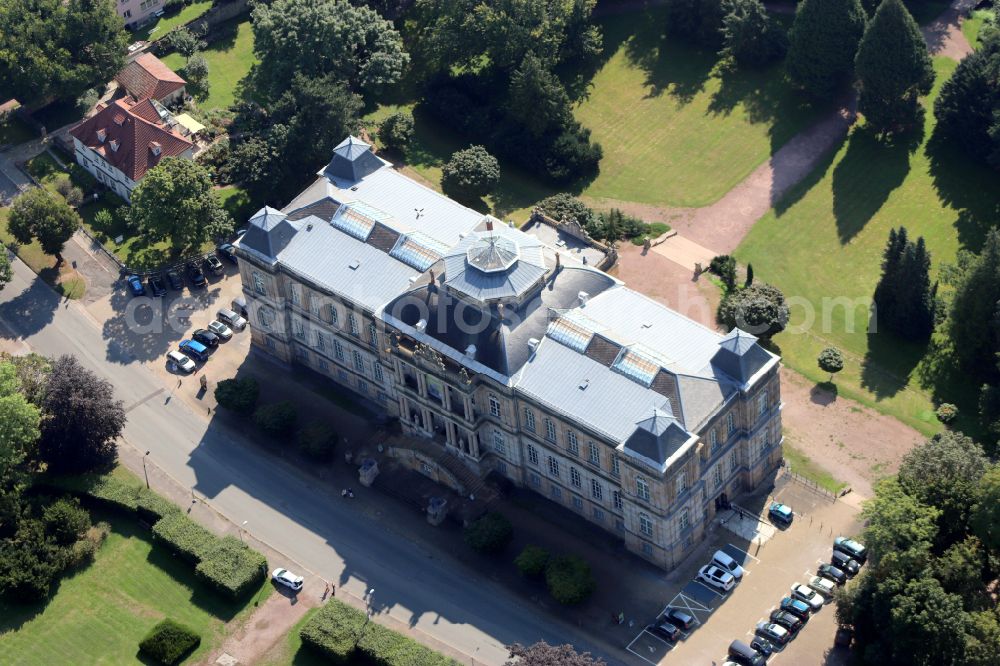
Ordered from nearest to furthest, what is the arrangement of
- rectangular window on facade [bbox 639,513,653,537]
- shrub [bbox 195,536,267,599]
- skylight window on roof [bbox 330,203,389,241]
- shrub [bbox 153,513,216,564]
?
rectangular window on facade [bbox 639,513,653,537]
shrub [bbox 195,536,267,599]
shrub [bbox 153,513,216,564]
skylight window on roof [bbox 330,203,389,241]

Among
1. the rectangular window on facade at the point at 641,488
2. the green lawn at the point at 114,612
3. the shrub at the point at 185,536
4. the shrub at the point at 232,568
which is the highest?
the rectangular window on facade at the point at 641,488

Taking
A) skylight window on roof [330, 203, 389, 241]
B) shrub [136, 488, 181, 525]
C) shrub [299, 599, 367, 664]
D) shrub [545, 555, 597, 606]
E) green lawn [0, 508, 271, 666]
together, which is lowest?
green lawn [0, 508, 271, 666]

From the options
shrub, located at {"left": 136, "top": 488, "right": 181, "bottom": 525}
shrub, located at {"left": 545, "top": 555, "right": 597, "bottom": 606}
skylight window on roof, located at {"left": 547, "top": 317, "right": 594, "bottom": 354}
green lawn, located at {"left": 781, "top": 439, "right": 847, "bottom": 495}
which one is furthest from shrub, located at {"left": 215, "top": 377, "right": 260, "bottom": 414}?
green lawn, located at {"left": 781, "top": 439, "right": 847, "bottom": 495}

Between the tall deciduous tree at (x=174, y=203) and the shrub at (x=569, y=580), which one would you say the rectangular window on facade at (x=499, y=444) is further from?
the tall deciduous tree at (x=174, y=203)

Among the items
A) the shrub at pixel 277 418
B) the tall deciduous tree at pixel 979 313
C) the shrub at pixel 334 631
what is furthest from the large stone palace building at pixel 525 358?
the tall deciduous tree at pixel 979 313

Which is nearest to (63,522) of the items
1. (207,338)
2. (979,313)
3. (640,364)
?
(207,338)

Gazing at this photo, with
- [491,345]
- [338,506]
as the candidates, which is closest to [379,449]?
[338,506]

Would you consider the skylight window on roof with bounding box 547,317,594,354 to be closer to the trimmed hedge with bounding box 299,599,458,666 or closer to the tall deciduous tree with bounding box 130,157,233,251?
the trimmed hedge with bounding box 299,599,458,666
